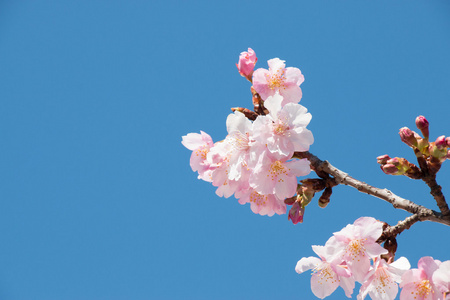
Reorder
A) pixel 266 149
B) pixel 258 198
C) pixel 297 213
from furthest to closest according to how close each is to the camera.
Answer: pixel 258 198 → pixel 297 213 → pixel 266 149

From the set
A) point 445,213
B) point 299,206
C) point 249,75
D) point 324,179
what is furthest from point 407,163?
point 249,75

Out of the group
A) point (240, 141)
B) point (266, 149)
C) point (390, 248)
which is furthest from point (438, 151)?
point (240, 141)

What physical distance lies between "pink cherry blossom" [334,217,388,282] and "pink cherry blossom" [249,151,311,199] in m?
0.27

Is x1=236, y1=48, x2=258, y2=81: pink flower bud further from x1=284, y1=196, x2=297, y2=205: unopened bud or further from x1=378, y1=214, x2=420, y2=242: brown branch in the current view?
x1=378, y1=214, x2=420, y2=242: brown branch

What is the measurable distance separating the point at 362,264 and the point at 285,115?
0.64 metres

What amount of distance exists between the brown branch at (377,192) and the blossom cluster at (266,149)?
0.13 metres

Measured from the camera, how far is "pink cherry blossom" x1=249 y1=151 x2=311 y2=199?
1.80m

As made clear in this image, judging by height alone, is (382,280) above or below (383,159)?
below

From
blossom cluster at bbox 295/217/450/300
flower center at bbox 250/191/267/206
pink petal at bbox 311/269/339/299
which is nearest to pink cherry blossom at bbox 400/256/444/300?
blossom cluster at bbox 295/217/450/300

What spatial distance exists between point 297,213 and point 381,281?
1.39 feet

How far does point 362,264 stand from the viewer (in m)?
1.73

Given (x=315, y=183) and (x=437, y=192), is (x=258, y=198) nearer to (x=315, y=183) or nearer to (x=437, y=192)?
(x=315, y=183)

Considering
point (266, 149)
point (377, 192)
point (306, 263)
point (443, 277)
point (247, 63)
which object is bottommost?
point (443, 277)

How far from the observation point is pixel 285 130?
5.87ft
